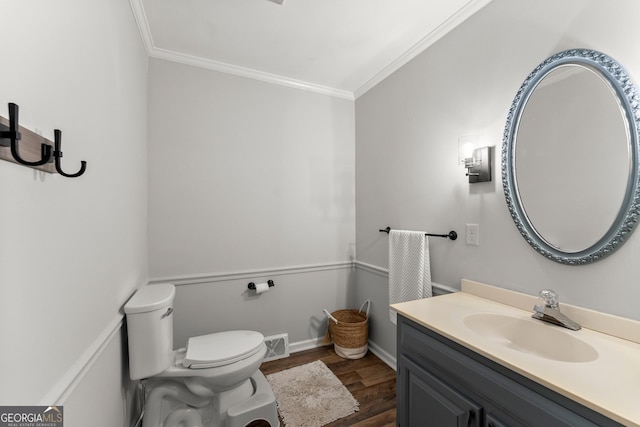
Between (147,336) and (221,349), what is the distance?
0.41 meters

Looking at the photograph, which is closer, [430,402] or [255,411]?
[430,402]

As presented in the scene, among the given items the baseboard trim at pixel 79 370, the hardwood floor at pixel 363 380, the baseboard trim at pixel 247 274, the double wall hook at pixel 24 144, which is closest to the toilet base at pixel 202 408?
the hardwood floor at pixel 363 380

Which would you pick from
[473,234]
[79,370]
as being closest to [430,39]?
[473,234]

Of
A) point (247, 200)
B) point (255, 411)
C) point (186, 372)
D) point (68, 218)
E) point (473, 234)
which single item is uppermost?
point (247, 200)

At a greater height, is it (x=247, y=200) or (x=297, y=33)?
(x=297, y=33)

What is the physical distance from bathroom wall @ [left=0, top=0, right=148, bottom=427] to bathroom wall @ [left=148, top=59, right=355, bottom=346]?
61 centimetres

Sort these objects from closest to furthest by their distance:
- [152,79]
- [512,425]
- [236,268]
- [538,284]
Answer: [512,425], [538,284], [152,79], [236,268]

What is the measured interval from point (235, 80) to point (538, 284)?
2.47 meters

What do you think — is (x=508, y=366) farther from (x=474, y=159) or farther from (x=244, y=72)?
(x=244, y=72)

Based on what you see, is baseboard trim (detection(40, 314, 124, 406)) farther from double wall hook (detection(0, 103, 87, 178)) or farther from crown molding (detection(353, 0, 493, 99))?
crown molding (detection(353, 0, 493, 99))

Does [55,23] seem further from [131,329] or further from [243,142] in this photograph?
[243,142]

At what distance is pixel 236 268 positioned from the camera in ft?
7.51

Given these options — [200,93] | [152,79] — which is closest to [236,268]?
[200,93]

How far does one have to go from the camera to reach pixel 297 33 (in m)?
1.89
